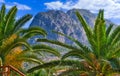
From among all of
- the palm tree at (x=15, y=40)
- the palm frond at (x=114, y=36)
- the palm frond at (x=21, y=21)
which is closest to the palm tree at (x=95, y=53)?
the palm frond at (x=114, y=36)

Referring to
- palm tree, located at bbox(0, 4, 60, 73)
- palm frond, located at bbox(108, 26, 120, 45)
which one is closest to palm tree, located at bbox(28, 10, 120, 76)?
palm frond, located at bbox(108, 26, 120, 45)

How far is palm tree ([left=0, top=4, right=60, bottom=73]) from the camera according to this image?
23.1 meters

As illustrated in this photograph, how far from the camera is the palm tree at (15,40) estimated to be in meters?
23.1

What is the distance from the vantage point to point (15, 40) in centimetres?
2278

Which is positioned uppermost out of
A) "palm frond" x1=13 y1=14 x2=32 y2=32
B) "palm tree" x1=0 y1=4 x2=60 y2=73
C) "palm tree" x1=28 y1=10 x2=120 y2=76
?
"palm frond" x1=13 y1=14 x2=32 y2=32

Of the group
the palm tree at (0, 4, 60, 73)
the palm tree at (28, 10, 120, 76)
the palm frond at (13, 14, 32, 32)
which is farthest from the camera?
the palm frond at (13, 14, 32, 32)

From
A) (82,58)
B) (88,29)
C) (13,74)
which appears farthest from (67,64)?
(13,74)

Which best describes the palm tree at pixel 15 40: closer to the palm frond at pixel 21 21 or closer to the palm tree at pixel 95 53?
the palm frond at pixel 21 21

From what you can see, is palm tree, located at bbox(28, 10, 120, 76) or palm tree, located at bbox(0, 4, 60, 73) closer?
palm tree, located at bbox(28, 10, 120, 76)

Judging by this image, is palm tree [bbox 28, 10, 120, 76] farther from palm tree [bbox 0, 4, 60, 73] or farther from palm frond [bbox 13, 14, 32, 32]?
palm frond [bbox 13, 14, 32, 32]

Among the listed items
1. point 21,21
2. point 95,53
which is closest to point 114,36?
point 95,53

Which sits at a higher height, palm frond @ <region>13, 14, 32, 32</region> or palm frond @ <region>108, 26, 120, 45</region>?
palm frond @ <region>13, 14, 32, 32</region>

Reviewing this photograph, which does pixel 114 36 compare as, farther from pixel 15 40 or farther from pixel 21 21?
pixel 21 21

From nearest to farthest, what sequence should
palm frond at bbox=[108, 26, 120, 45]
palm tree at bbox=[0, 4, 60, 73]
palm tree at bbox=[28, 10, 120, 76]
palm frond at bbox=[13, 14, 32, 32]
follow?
palm tree at bbox=[28, 10, 120, 76]
palm frond at bbox=[108, 26, 120, 45]
palm tree at bbox=[0, 4, 60, 73]
palm frond at bbox=[13, 14, 32, 32]
